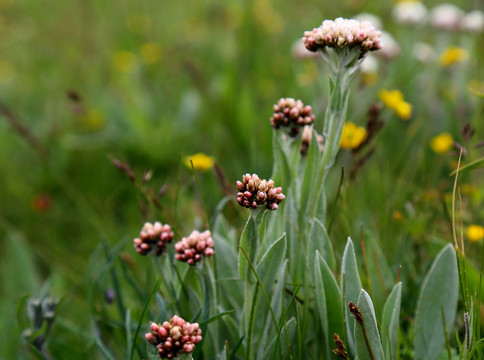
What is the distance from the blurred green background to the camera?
1873 mm

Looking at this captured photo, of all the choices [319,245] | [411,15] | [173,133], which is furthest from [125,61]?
[319,245]

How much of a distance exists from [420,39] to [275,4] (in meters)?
1.94

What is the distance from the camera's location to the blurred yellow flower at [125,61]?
3637mm

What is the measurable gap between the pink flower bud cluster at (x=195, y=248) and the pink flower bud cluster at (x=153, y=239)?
0.07 m

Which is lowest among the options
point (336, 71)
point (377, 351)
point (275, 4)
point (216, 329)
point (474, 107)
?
point (377, 351)

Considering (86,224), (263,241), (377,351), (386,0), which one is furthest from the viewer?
(386,0)

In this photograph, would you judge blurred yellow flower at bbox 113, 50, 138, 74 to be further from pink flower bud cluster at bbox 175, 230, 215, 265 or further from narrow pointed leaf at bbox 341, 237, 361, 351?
narrow pointed leaf at bbox 341, 237, 361, 351

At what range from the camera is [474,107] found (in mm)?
2799

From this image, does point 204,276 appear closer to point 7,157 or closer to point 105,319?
point 105,319

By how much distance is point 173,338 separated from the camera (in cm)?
94

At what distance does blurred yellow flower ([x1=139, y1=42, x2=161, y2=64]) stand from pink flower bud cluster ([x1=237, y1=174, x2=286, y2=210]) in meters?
3.01

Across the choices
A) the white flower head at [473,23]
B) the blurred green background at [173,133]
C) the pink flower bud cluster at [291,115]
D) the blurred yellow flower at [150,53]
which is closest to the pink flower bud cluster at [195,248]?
the blurred green background at [173,133]

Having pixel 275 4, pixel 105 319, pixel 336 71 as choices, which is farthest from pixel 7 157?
pixel 275 4

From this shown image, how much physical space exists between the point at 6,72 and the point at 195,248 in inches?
149
